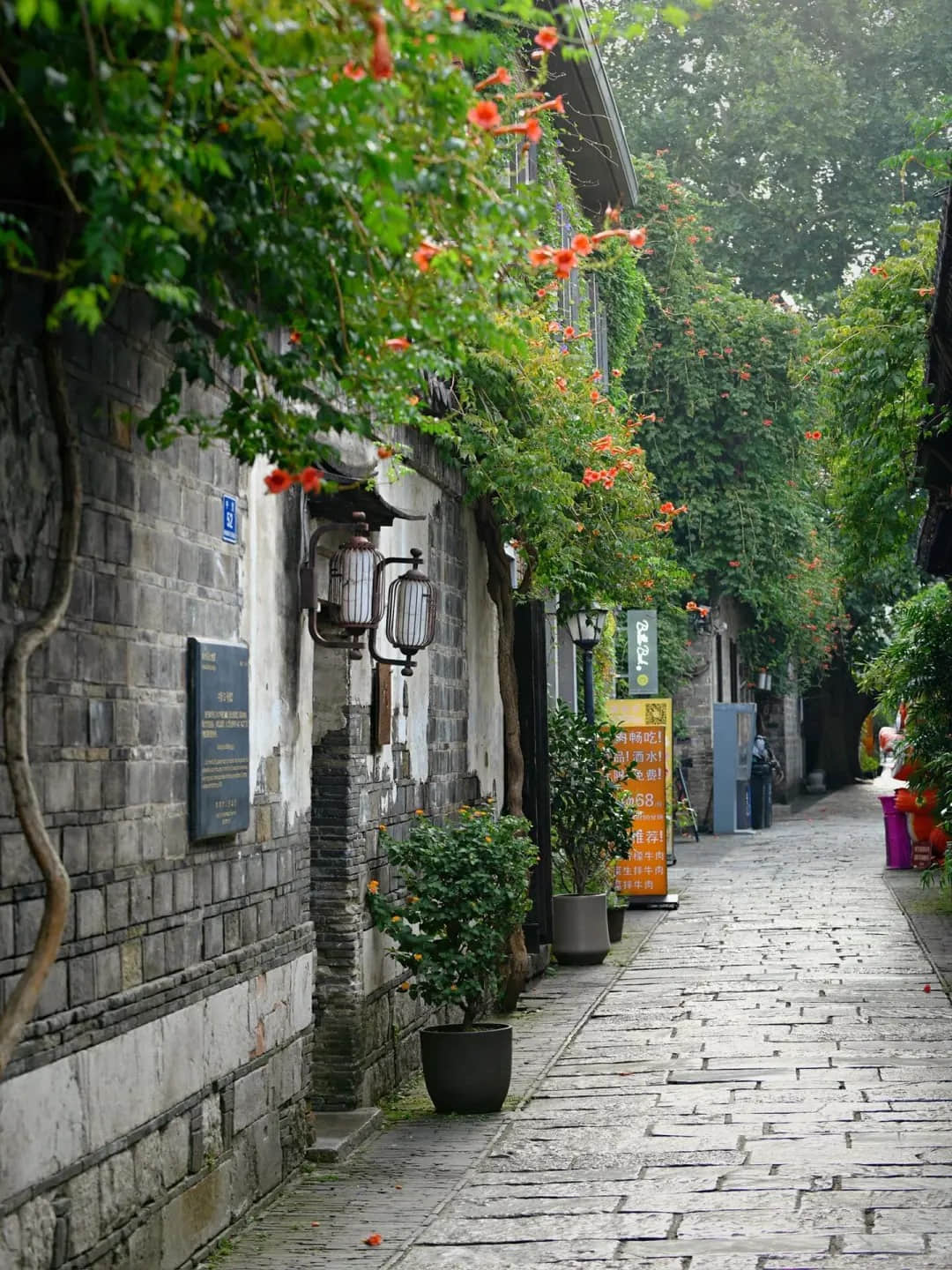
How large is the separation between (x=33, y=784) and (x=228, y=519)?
2141mm

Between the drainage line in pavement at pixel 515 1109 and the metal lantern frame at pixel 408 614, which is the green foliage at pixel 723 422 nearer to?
the drainage line in pavement at pixel 515 1109

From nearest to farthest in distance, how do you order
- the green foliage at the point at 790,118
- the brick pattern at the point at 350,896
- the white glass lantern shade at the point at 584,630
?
the brick pattern at the point at 350,896 < the white glass lantern shade at the point at 584,630 < the green foliage at the point at 790,118

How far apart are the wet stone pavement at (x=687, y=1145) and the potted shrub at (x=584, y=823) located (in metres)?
0.42

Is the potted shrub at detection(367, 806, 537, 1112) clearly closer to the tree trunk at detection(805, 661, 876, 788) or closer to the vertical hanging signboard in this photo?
the vertical hanging signboard

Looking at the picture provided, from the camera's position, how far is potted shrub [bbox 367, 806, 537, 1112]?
8.55 m

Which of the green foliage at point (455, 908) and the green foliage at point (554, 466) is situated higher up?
the green foliage at point (554, 466)

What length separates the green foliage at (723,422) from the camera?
27281 mm

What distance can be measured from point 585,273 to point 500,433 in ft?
28.1

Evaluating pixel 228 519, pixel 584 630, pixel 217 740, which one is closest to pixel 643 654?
pixel 584 630

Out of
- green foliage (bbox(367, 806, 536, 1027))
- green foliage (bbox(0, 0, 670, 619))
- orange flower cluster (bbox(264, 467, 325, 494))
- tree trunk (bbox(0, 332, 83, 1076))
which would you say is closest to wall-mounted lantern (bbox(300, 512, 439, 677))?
green foliage (bbox(367, 806, 536, 1027))

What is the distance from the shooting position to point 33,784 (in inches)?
190

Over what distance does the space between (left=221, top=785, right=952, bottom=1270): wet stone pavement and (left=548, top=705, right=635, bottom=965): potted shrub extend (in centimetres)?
42

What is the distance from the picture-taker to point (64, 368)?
518 centimetres

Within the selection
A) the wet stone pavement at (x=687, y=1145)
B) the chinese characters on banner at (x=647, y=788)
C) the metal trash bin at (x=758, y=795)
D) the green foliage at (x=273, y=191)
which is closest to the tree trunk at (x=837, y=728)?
the metal trash bin at (x=758, y=795)
